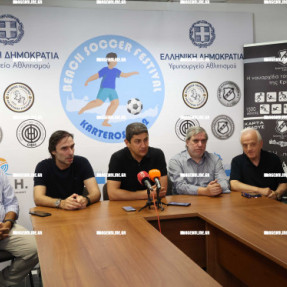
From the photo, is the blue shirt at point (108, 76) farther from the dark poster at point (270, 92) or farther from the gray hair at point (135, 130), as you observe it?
the dark poster at point (270, 92)

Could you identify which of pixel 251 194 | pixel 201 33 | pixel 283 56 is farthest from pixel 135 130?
pixel 283 56

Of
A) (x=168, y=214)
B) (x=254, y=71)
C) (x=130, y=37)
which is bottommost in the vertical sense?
(x=168, y=214)

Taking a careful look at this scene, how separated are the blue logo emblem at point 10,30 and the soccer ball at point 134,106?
1417 mm

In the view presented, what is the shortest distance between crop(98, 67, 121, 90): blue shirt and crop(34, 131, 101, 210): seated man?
1.26 m

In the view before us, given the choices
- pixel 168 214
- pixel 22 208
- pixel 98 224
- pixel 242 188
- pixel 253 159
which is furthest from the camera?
pixel 22 208

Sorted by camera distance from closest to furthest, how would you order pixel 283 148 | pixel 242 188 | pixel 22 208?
1. pixel 242 188
2. pixel 22 208
3. pixel 283 148

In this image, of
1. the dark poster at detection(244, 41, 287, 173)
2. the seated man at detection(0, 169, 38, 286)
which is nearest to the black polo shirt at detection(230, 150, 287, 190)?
the dark poster at detection(244, 41, 287, 173)

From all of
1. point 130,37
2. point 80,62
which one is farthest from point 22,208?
point 130,37

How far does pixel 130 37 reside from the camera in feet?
13.4

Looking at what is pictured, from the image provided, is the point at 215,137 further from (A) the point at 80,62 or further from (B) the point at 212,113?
(A) the point at 80,62

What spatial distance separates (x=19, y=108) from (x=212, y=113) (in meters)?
2.28

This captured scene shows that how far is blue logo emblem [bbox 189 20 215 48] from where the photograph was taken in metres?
4.24

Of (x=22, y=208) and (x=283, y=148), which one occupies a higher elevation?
(x=283, y=148)

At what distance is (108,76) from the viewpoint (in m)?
4.07
